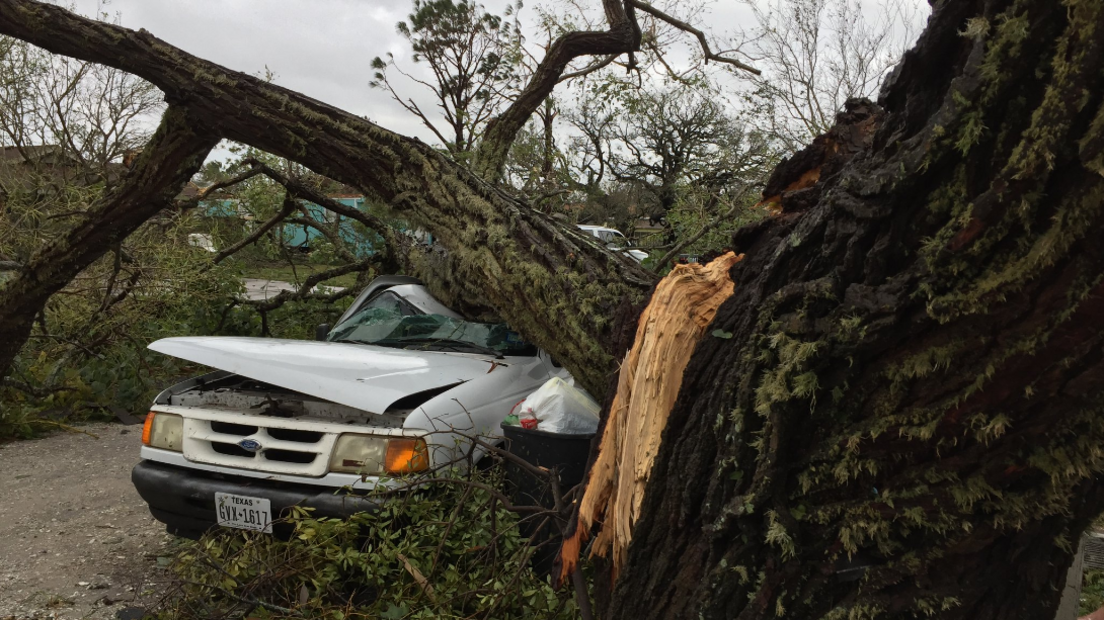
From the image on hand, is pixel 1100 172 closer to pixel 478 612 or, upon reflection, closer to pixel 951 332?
pixel 951 332

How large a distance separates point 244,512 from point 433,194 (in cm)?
189

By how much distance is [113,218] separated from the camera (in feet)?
17.4

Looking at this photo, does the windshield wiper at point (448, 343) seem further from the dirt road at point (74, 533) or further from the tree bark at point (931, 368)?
the tree bark at point (931, 368)

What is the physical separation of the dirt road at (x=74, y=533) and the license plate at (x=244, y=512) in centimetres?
48

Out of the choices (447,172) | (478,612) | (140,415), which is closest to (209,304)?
(140,415)

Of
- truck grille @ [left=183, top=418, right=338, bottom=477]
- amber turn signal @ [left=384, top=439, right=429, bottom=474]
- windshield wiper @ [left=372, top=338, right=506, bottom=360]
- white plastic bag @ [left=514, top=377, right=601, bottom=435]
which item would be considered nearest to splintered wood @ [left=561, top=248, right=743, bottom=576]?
white plastic bag @ [left=514, top=377, right=601, bottom=435]

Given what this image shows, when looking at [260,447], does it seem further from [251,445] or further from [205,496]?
[205,496]

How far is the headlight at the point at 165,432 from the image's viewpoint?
3.71 meters

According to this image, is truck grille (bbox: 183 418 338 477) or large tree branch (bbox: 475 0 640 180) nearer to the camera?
truck grille (bbox: 183 418 338 477)

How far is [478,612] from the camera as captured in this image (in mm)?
2906

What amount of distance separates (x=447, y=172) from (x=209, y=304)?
508 cm

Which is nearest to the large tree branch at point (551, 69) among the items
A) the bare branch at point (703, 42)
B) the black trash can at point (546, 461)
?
the bare branch at point (703, 42)

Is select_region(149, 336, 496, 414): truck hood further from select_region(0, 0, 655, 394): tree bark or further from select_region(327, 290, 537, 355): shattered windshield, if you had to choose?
select_region(0, 0, 655, 394): tree bark

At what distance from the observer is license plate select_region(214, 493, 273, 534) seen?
11.0ft
